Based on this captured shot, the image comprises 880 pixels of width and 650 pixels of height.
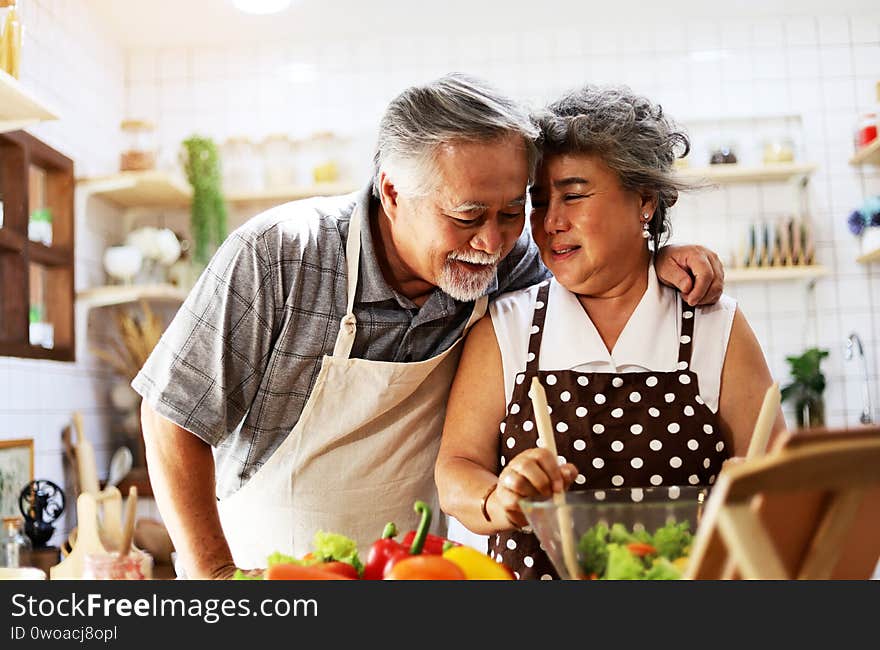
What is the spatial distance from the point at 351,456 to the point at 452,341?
0.27 meters

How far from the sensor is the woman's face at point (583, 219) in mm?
1430

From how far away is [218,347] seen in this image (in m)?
1.42

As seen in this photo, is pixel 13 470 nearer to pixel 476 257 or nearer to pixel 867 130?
pixel 476 257

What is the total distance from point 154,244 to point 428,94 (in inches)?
96.3

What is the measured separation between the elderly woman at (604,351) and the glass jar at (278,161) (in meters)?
2.59

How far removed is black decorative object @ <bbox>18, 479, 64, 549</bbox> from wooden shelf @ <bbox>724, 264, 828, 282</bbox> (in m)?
2.59

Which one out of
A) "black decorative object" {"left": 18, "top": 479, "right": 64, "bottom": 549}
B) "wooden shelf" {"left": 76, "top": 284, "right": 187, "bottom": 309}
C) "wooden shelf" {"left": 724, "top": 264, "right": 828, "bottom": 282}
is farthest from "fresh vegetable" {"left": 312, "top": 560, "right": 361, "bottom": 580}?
"wooden shelf" {"left": 724, "top": 264, "right": 828, "bottom": 282}

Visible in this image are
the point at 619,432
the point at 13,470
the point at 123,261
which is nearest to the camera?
the point at 619,432

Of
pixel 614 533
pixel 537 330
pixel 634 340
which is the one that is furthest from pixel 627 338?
pixel 614 533

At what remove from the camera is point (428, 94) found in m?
1.44

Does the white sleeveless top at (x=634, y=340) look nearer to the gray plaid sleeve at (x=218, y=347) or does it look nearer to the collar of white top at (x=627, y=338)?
the collar of white top at (x=627, y=338)

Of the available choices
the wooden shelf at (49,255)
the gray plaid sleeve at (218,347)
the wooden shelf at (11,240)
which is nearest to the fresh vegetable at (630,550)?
the gray plaid sleeve at (218,347)
